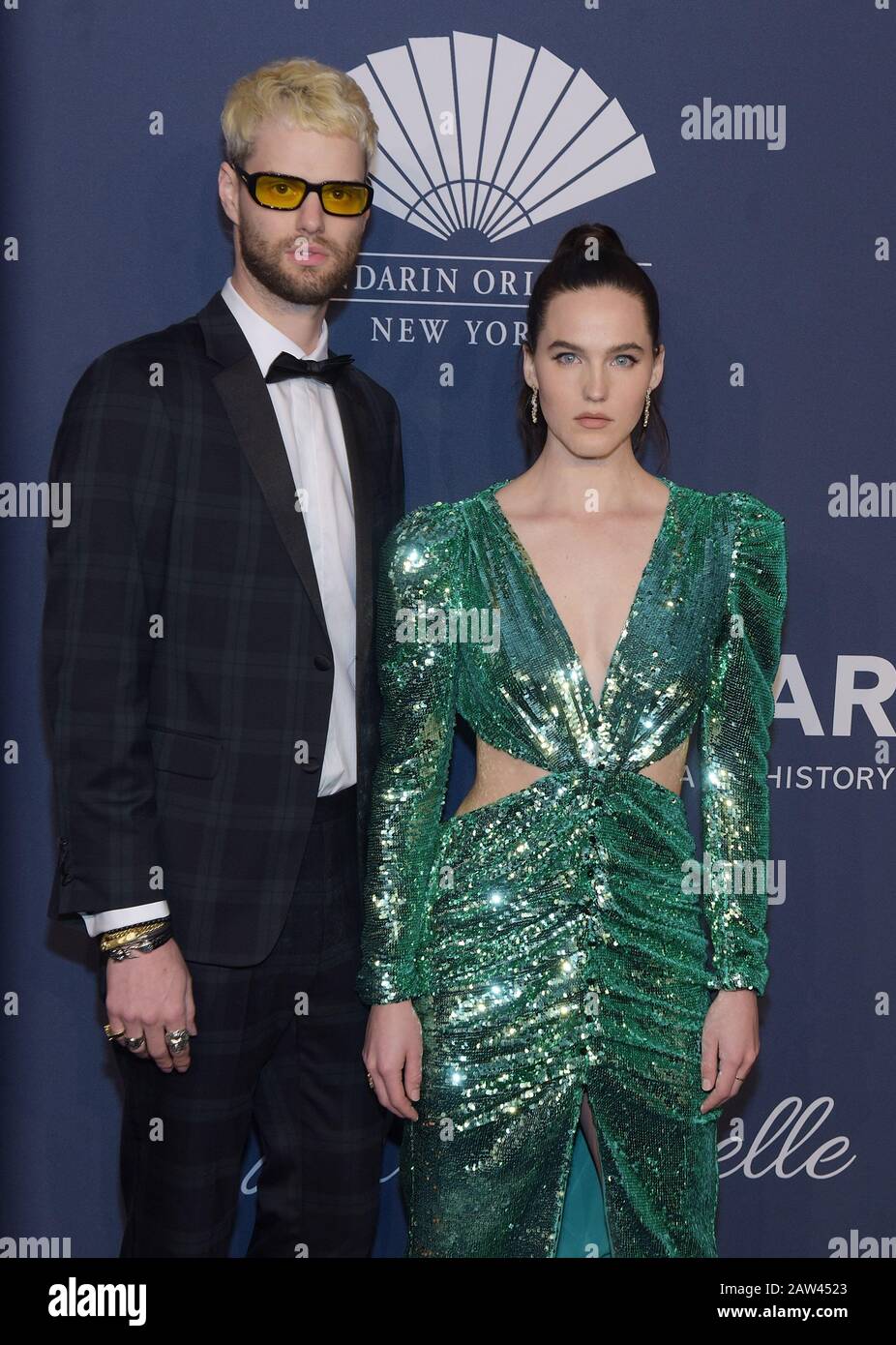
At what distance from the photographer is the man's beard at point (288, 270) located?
234cm

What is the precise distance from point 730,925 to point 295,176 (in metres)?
1.38

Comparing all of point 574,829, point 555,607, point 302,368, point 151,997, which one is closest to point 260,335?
point 302,368

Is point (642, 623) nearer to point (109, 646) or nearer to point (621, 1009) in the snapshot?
point (621, 1009)

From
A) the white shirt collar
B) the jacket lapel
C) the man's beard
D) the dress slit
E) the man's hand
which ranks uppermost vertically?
the man's beard

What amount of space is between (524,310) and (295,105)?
649mm

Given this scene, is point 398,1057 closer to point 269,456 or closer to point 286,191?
point 269,456

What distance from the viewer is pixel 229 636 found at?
227 centimetres

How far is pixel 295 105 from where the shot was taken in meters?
2.35

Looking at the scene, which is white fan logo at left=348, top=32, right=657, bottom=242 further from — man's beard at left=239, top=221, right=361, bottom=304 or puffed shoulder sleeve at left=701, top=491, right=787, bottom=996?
puffed shoulder sleeve at left=701, top=491, right=787, bottom=996

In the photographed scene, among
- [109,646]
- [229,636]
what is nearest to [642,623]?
[229,636]

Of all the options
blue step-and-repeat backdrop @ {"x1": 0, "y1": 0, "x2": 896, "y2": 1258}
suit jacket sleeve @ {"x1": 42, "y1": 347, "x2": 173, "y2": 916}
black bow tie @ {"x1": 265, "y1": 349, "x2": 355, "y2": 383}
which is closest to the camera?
suit jacket sleeve @ {"x1": 42, "y1": 347, "x2": 173, "y2": 916}

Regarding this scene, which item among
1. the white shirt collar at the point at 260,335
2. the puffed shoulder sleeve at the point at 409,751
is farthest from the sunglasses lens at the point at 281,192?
the puffed shoulder sleeve at the point at 409,751

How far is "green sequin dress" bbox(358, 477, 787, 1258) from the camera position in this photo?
7.26 ft

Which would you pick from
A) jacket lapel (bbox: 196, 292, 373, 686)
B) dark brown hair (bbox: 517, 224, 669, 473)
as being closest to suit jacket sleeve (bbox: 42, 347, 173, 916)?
jacket lapel (bbox: 196, 292, 373, 686)
